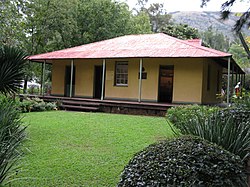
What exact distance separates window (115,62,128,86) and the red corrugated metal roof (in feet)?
2.95

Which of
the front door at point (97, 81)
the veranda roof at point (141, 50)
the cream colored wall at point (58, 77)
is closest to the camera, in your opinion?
the veranda roof at point (141, 50)

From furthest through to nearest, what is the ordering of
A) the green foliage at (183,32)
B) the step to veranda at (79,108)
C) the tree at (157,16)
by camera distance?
1. the tree at (157,16)
2. the green foliage at (183,32)
3. the step to veranda at (79,108)

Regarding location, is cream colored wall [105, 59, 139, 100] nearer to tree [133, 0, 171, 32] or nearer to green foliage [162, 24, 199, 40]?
green foliage [162, 24, 199, 40]

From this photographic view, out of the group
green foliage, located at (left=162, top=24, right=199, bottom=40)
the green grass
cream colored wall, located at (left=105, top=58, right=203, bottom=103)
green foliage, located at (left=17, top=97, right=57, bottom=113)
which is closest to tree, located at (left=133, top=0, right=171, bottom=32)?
green foliage, located at (left=162, top=24, right=199, bottom=40)

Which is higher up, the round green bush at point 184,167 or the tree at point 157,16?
the tree at point 157,16

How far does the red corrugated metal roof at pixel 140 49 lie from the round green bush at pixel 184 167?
10713 mm

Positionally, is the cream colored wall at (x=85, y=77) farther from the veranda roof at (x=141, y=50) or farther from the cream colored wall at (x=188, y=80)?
the cream colored wall at (x=188, y=80)

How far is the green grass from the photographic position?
4.86 metres

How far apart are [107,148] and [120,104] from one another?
836 centimetres

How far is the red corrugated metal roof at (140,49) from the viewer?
14.8 metres

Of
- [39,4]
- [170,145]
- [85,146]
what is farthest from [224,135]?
[39,4]

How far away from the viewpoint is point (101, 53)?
1691cm

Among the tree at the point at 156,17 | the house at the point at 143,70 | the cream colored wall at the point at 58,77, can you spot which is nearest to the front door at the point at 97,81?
the house at the point at 143,70

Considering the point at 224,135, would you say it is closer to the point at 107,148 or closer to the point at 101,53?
the point at 107,148
